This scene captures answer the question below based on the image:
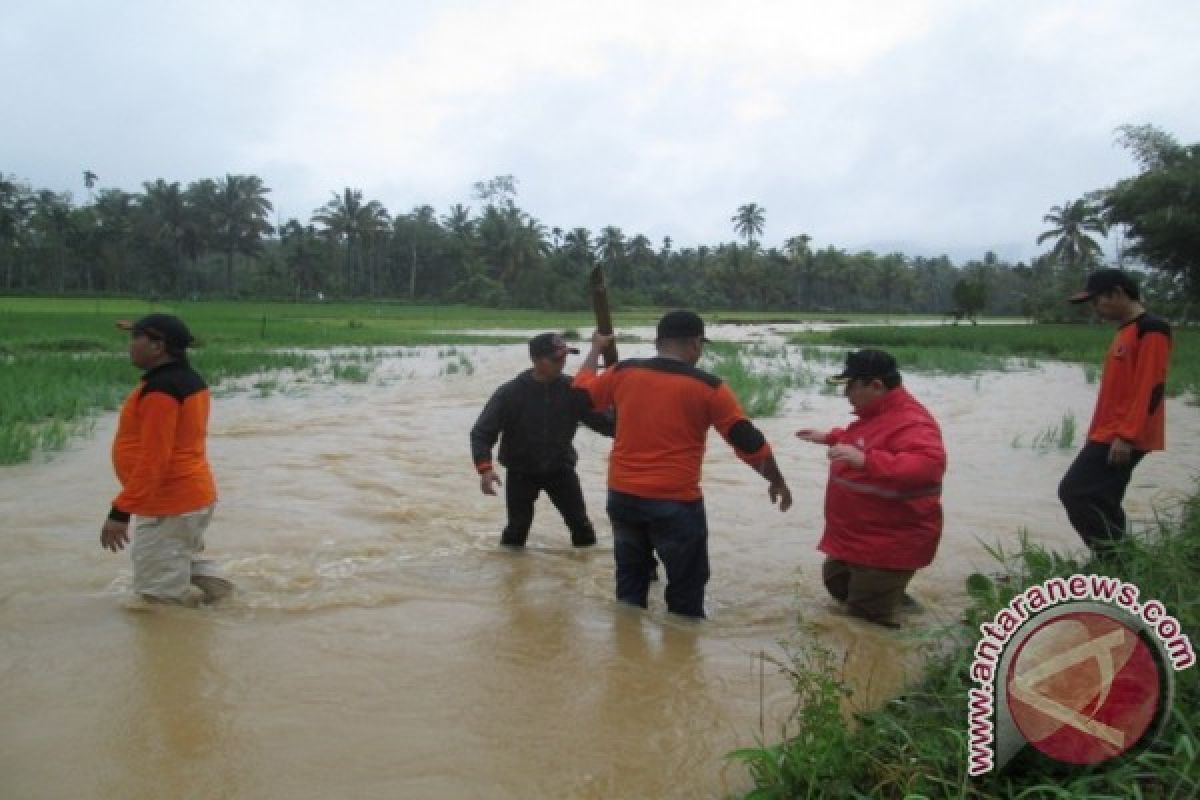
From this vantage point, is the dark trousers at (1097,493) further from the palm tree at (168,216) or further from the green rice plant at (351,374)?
the palm tree at (168,216)

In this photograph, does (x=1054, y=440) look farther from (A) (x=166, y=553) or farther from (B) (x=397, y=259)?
(B) (x=397, y=259)

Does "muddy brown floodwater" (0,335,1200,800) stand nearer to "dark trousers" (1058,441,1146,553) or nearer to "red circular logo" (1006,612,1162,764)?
"dark trousers" (1058,441,1146,553)

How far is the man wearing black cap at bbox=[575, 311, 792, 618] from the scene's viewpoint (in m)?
3.71

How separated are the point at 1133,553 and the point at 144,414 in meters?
4.32

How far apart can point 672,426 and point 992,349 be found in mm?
25254

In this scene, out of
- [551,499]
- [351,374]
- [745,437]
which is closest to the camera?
[745,437]

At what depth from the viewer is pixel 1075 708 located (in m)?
1.70

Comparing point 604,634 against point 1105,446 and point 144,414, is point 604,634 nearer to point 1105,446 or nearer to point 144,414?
point 144,414

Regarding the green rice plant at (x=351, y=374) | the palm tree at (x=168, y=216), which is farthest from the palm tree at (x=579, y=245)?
the green rice plant at (x=351, y=374)

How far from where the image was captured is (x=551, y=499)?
5152 mm

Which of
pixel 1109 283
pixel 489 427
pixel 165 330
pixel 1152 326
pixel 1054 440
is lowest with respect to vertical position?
pixel 1054 440

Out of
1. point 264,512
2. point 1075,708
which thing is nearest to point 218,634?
point 264,512

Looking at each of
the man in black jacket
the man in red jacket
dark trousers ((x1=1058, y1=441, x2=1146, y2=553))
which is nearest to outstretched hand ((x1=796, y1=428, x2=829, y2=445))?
the man in red jacket

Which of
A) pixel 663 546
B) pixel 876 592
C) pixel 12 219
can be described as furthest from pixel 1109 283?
pixel 12 219
